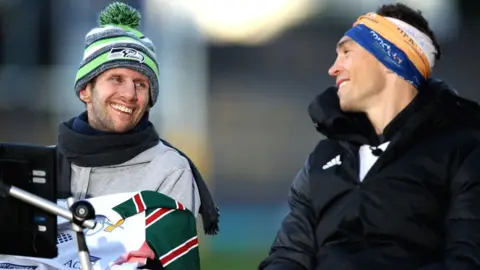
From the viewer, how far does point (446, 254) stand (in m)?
3.04

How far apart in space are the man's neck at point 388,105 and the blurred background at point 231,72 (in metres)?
6.30

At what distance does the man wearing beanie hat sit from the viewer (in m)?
3.56

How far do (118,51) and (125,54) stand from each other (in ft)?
0.09

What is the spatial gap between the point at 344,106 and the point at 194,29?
6730 millimetres

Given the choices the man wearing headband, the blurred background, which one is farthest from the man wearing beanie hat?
the blurred background

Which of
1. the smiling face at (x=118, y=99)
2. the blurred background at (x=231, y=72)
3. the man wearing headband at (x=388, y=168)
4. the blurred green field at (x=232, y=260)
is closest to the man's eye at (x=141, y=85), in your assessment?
the smiling face at (x=118, y=99)

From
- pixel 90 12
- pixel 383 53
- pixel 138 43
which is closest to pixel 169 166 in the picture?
pixel 138 43

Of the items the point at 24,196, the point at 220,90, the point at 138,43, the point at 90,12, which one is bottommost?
the point at 220,90

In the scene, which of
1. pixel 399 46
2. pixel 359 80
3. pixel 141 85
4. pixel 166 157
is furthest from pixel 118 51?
pixel 399 46

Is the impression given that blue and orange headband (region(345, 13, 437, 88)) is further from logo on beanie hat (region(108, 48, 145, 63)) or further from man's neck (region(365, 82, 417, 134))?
logo on beanie hat (region(108, 48, 145, 63))

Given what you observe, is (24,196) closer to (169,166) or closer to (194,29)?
(169,166)

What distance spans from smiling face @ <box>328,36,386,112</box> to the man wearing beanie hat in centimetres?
62

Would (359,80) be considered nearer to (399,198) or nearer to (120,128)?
(399,198)

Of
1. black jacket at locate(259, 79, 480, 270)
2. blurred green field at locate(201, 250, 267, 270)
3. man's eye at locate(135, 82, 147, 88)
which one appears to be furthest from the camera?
blurred green field at locate(201, 250, 267, 270)
